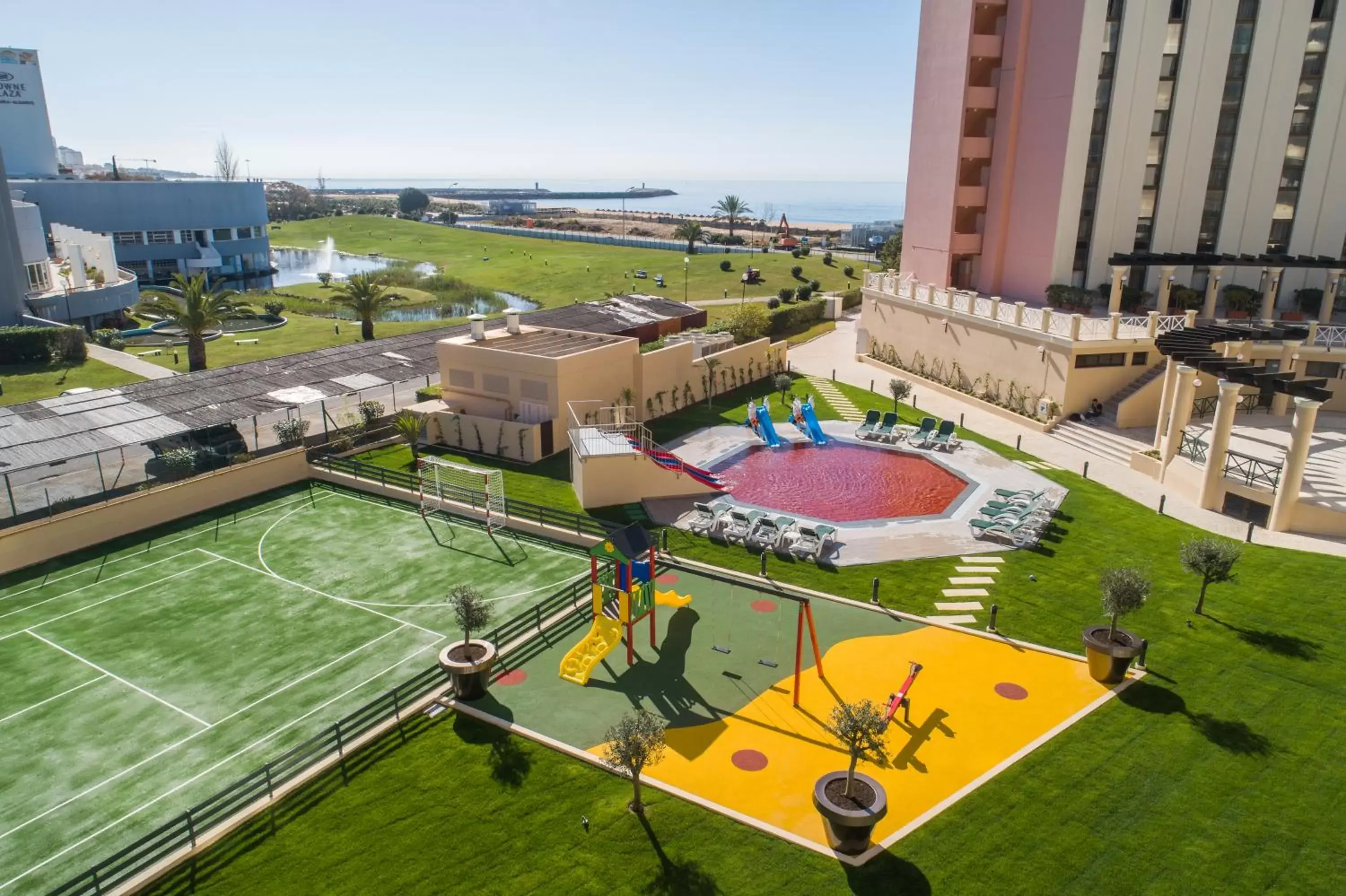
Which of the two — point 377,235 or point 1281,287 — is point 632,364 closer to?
point 1281,287

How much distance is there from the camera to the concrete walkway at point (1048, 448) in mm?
27438

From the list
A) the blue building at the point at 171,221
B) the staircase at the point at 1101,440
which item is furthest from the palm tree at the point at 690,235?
the staircase at the point at 1101,440

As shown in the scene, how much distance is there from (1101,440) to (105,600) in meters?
38.5

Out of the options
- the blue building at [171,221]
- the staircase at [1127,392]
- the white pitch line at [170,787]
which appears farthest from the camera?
the blue building at [171,221]

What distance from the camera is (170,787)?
17.0m

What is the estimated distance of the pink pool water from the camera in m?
30.9

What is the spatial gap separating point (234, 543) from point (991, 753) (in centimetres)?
2486

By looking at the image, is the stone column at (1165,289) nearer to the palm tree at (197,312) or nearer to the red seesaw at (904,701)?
the red seesaw at (904,701)

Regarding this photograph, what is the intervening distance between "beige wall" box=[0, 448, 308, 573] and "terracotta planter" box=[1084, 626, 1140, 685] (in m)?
29.5

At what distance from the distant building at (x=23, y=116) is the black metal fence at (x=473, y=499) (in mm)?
101476

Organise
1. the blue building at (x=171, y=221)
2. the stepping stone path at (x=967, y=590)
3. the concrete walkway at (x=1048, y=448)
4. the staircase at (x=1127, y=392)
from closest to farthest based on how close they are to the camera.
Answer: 1. the stepping stone path at (x=967, y=590)
2. the concrete walkway at (x=1048, y=448)
3. the staircase at (x=1127, y=392)
4. the blue building at (x=171, y=221)

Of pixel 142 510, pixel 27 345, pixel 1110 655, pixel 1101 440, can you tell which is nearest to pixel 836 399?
pixel 1101 440

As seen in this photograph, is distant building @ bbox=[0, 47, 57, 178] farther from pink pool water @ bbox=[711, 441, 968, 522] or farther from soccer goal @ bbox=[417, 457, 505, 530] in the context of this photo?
pink pool water @ bbox=[711, 441, 968, 522]

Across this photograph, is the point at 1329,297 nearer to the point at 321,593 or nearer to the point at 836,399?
the point at 836,399
